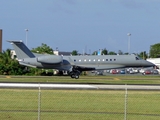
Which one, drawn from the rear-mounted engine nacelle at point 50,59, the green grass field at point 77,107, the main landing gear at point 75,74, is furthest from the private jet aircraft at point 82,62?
the green grass field at point 77,107

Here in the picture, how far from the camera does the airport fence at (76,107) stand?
19.3 m

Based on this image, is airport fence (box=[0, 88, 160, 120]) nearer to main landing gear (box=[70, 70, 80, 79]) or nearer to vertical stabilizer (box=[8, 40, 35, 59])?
main landing gear (box=[70, 70, 80, 79])

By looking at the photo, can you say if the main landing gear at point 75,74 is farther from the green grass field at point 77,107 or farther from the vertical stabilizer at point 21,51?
the green grass field at point 77,107

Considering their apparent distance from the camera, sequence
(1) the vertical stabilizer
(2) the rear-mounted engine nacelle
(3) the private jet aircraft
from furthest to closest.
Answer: (1) the vertical stabilizer < (3) the private jet aircraft < (2) the rear-mounted engine nacelle

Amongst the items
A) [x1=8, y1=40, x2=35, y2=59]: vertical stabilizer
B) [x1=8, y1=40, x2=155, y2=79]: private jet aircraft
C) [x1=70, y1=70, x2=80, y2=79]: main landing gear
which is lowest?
[x1=70, y1=70, x2=80, y2=79]: main landing gear

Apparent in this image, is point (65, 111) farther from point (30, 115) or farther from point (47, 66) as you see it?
point (47, 66)

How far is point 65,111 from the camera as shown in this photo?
2081 cm

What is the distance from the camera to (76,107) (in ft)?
73.5

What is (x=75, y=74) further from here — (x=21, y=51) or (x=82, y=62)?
(x=21, y=51)

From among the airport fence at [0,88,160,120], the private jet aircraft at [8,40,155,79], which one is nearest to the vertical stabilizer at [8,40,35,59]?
the private jet aircraft at [8,40,155,79]

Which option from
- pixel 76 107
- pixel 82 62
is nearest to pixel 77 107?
pixel 76 107

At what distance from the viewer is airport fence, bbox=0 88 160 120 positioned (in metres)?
19.3

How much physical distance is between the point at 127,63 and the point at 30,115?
1788 inches

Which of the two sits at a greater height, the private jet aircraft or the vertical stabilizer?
the vertical stabilizer
